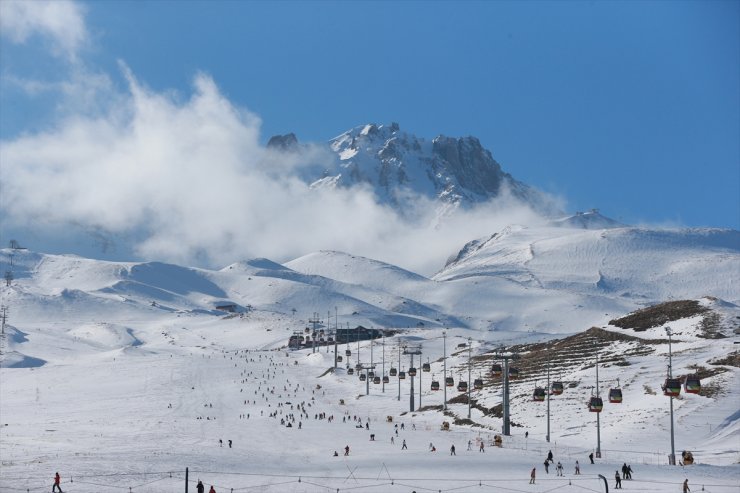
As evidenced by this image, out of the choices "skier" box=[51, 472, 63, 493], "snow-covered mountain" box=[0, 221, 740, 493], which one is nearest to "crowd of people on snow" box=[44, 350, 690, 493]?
"skier" box=[51, 472, 63, 493]

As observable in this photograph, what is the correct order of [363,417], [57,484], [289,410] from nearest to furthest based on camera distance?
[57,484] < [363,417] < [289,410]

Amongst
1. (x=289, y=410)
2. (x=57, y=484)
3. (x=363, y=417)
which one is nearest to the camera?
(x=57, y=484)

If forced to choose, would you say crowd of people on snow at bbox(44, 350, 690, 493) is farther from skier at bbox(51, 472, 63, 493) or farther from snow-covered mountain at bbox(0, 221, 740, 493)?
snow-covered mountain at bbox(0, 221, 740, 493)

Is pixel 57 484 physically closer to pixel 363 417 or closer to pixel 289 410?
pixel 363 417

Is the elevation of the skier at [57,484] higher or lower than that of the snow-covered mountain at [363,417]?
lower

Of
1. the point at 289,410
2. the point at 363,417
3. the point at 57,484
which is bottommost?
the point at 57,484

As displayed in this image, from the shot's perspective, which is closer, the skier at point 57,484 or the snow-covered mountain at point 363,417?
the skier at point 57,484

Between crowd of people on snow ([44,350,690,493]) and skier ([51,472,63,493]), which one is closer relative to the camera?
skier ([51,472,63,493])

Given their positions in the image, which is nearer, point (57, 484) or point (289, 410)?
point (57, 484)

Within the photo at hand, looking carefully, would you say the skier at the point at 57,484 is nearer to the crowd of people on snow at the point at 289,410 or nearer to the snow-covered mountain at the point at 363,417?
the crowd of people on snow at the point at 289,410

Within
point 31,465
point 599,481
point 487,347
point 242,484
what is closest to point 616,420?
point 599,481

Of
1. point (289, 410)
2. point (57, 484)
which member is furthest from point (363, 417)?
point (57, 484)

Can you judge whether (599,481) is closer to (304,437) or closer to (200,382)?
(304,437)

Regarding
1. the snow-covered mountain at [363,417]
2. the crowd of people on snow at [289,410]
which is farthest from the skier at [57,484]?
the snow-covered mountain at [363,417]
